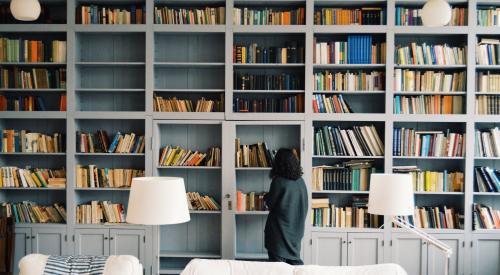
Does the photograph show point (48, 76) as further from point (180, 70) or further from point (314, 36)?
point (314, 36)

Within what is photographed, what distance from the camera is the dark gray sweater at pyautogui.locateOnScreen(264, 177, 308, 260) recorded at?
14.6ft

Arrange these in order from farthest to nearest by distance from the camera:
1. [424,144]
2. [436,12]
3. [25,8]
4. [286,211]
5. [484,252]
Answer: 1. [424,144]
2. [484,252]
3. [286,211]
4. [25,8]
5. [436,12]

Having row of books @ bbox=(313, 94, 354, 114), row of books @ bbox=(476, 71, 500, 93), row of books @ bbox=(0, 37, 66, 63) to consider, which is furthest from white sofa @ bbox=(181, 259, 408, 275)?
row of books @ bbox=(0, 37, 66, 63)

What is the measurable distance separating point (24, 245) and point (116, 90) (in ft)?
6.79

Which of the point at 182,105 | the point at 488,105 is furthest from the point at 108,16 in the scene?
the point at 488,105

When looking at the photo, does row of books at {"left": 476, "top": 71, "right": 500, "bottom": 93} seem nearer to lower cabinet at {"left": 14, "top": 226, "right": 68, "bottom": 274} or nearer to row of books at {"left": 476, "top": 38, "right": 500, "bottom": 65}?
row of books at {"left": 476, "top": 38, "right": 500, "bottom": 65}

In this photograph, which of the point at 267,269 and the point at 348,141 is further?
the point at 348,141

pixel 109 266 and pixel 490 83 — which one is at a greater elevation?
pixel 490 83

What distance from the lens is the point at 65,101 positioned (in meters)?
5.50

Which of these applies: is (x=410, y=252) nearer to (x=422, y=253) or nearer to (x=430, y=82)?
(x=422, y=253)

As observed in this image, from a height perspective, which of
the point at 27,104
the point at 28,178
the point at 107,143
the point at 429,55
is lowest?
the point at 28,178

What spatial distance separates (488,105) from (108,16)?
4465 millimetres

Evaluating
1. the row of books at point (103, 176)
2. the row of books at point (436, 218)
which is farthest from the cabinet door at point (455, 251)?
the row of books at point (103, 176)

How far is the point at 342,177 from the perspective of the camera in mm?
5469
